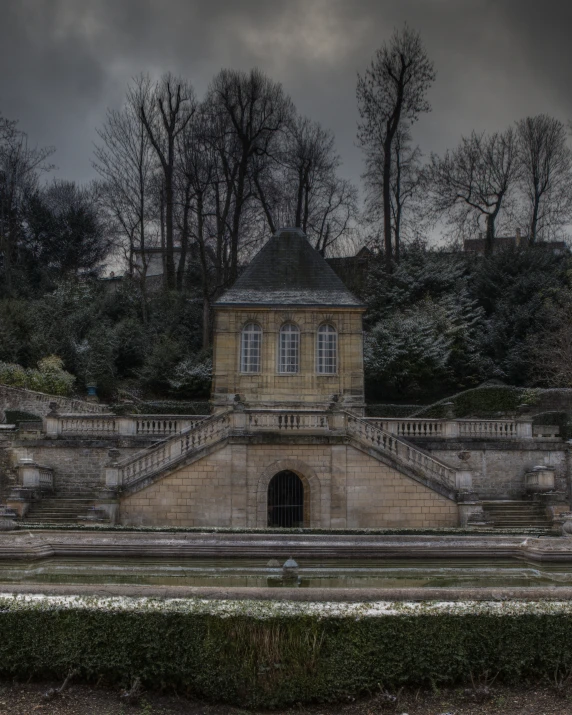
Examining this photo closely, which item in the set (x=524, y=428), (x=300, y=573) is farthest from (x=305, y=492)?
(x=300, y=573)

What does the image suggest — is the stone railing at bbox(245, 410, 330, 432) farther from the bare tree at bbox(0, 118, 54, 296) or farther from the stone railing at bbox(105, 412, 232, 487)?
the bare tree at bbox(0, 118, 54, 296)

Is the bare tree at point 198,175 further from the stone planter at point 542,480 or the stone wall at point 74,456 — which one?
the stone planter at point 542,480

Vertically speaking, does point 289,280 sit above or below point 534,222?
below

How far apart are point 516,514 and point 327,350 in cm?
907

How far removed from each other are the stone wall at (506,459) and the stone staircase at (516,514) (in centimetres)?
131

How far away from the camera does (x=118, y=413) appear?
82.3 ft

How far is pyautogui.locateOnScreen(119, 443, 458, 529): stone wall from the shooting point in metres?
20.3

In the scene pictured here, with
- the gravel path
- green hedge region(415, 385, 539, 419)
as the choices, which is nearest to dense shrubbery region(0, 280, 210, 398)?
green hedge region(415, 385, 539, 419)

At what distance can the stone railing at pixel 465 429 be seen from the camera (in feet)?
76.5

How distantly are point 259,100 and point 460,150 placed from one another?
489 inches

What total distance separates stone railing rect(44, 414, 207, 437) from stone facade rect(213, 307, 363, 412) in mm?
3109

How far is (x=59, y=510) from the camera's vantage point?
20.9 metres

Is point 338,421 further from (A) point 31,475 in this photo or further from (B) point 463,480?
(A) point 31,475

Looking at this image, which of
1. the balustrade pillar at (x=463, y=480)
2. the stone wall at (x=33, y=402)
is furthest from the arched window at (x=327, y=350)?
the stone wall at (x=33, y=402)
